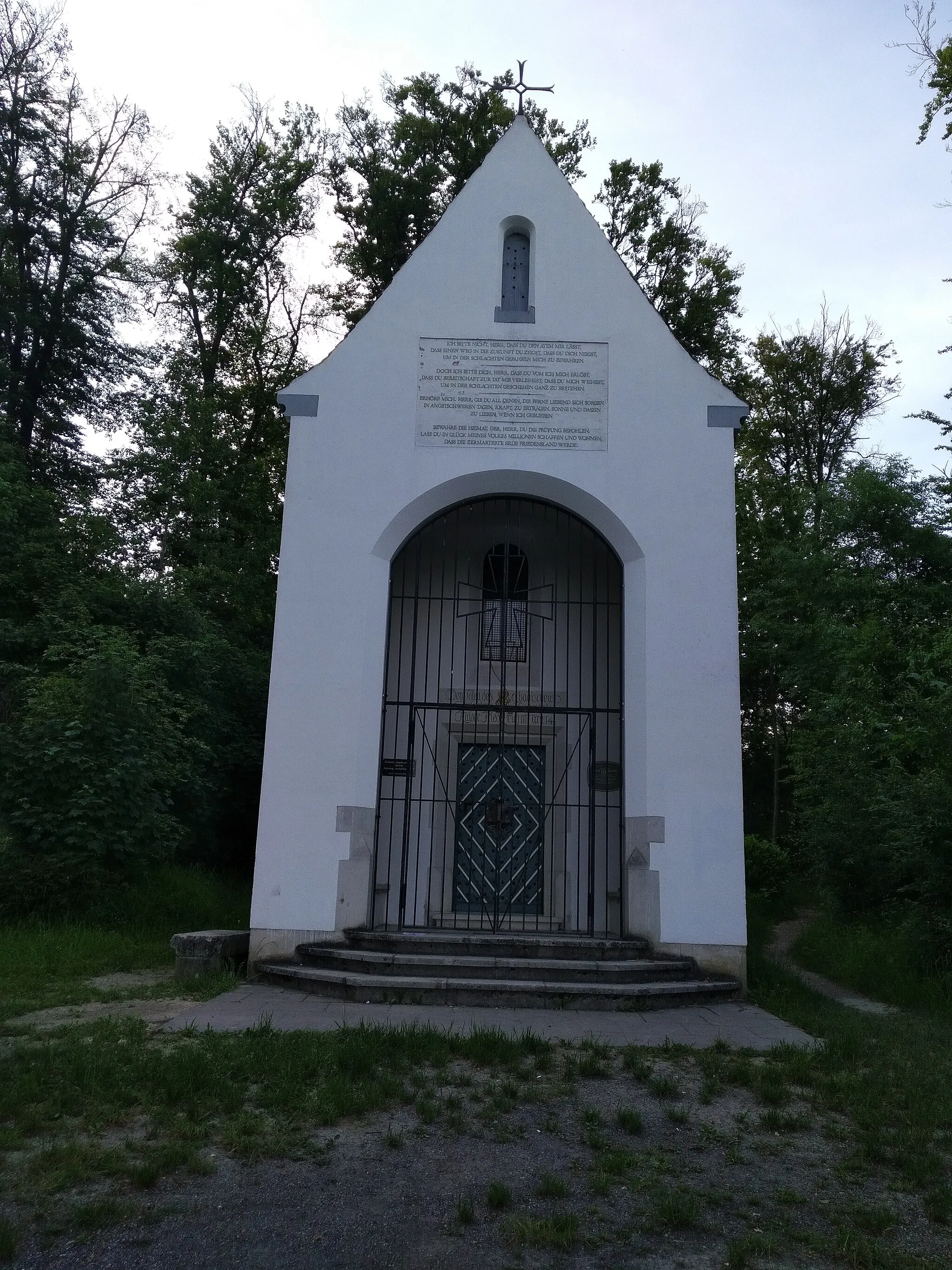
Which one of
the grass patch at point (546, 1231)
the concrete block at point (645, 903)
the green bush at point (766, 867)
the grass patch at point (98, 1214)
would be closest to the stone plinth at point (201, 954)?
the concrete block at point (645, 903)

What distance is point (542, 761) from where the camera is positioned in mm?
11461

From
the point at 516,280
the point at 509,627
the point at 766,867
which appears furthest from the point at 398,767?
the point at 766,867

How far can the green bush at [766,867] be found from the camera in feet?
58.8

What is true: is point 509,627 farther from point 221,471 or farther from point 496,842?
point 221,471

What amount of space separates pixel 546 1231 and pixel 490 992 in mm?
3933

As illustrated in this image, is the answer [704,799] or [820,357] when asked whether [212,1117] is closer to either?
[704,799]

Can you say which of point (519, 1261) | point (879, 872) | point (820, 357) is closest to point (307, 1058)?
point (519, 1261)

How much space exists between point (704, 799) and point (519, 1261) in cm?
574

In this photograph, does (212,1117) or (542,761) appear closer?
(212,1117)

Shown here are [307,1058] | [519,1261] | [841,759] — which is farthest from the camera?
[841,759]

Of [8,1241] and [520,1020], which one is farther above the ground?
[520,1020]

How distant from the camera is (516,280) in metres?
10.3

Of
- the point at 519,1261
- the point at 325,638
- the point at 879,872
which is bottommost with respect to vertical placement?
the point at 519,1261

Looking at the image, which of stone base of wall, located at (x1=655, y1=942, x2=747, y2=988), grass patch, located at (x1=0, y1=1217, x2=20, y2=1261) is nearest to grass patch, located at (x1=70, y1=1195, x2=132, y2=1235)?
grass patch, located at (x1=0, y1=1217, x2=20, y2=1261)
